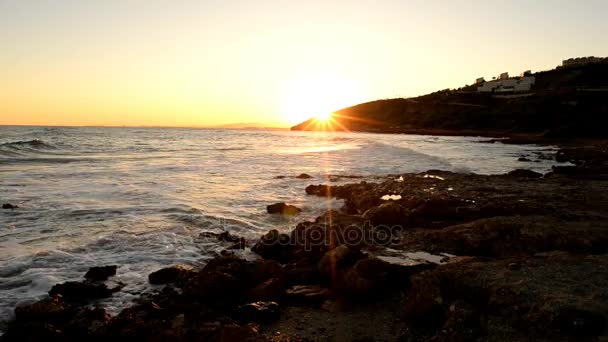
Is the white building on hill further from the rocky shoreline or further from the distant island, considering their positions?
the rocky shoreline

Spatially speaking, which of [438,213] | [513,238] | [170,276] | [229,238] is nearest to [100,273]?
[170,276]

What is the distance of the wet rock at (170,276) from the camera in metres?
7.95

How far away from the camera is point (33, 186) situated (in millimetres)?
19031

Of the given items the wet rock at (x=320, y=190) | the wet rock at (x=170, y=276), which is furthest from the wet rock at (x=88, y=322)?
the wet rock at (x=320, y=190)

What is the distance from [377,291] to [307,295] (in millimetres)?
1110

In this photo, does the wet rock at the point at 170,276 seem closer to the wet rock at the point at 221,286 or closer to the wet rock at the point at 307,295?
the wet rock at the point at 221,286

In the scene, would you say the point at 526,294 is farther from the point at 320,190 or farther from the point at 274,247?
the point at 320,190

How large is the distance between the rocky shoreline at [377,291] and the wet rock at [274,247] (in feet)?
0.09

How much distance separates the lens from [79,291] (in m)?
7.34

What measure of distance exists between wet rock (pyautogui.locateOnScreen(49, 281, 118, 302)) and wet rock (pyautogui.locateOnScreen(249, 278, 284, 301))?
260 centimetres

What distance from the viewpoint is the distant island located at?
2542 inches

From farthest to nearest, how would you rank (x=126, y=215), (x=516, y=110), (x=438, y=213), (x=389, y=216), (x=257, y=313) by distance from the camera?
(x=516, y=110) < (x=126, y=215) < (x=438, y=213) < (x=389, y=216) < (x=257, y=313)

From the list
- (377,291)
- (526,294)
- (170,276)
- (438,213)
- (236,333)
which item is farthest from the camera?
(438,213)

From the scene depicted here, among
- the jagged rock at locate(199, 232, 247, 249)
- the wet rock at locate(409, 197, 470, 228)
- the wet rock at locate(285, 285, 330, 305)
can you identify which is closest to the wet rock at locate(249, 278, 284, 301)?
the wet rock at locate(285, 285, 330, 305)
